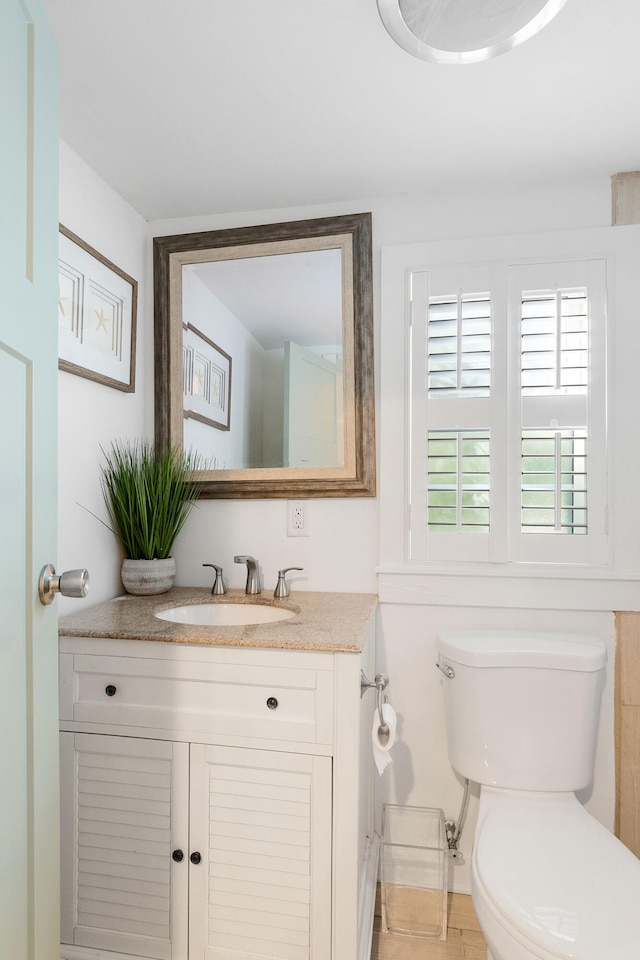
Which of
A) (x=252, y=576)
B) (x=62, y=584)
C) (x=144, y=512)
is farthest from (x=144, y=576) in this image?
(x=62, y=584)

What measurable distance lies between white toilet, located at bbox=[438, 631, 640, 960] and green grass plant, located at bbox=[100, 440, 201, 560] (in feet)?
3.06

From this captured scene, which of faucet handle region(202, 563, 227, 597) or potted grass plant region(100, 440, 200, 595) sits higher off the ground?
potted grass plant region(100, 440, 200, 595)

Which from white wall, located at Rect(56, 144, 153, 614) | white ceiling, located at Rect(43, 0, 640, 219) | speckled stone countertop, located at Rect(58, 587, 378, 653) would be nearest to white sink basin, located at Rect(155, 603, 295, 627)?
speckled stone countertop, located at Rect(58, 587, 378, 653)

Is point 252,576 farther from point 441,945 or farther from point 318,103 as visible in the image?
point 318,103

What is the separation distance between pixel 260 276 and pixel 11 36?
3.66ft

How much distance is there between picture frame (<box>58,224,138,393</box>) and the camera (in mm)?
1567

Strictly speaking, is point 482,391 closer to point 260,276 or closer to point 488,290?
point 488,290

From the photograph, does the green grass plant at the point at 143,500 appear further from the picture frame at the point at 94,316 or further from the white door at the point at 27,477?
the white door at the point at 27,477

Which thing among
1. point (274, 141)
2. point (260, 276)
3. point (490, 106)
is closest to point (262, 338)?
point (260, 276)

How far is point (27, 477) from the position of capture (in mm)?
876

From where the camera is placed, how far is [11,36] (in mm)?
851

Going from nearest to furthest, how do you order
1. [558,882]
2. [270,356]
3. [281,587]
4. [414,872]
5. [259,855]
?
1. [558,882]
2. [259,855]
3. [414,872]
4. [281,587]
5. [270,356]

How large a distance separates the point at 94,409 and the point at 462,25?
1337 millimetres

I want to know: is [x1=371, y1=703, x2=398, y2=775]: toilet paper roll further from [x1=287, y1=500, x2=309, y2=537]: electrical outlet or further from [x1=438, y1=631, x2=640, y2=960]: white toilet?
[x1=287, y1=500, x2=309, y2=537]: electrical outlet
